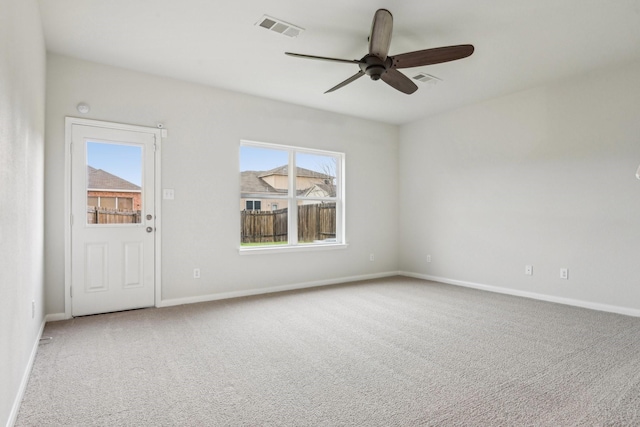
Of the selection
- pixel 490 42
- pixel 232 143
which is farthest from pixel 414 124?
pixel 232 143

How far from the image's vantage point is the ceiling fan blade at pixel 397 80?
9.96 ft

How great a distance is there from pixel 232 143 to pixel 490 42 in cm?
308

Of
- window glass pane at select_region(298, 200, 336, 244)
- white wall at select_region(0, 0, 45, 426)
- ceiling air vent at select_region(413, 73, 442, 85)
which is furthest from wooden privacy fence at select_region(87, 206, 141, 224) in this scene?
ceiling air vent at select_region(413, 73, 442, 85)

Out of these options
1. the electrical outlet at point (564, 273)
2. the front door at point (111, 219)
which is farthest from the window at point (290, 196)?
the electrical outlet at point (564, 273)

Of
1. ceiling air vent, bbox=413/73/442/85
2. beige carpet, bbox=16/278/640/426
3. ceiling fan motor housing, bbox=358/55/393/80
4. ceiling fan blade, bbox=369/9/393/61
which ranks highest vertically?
ceiling air vent, bbox=413/73/442/85

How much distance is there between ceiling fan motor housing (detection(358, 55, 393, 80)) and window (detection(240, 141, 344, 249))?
2253 millimetres

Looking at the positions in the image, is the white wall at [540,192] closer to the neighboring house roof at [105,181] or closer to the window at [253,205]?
the window at [253,205]

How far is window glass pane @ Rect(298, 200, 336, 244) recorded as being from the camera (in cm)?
524

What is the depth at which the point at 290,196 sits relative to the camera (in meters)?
5.09

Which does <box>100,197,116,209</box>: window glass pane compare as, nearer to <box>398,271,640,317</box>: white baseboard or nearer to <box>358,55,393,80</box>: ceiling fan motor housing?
<box>358,55,393,80</box>: ceiling fan motor housing

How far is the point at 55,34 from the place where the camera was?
3105 millimetres

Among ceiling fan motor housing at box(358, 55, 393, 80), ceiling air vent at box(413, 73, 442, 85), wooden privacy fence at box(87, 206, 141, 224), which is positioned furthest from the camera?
ceiling air vent at box(413, 73, 442, 85)

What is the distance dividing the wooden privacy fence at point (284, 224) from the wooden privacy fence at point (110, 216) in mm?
1305

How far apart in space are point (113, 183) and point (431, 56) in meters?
3.44
